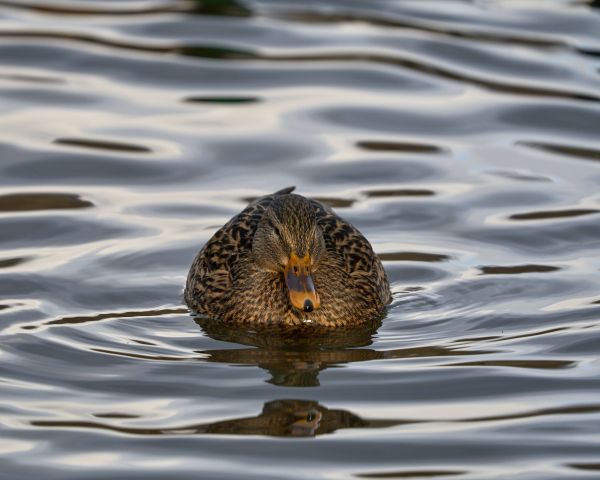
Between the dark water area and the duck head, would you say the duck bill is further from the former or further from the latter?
the dark water area

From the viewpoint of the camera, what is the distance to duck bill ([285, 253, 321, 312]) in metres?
9.98

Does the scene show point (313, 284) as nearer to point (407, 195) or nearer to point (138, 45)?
point (407, 195)

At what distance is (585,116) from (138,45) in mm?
5299

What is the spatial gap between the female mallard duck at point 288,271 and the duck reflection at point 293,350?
14 cm

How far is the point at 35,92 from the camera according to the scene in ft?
54.0

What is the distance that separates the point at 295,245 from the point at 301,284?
0.87 feet

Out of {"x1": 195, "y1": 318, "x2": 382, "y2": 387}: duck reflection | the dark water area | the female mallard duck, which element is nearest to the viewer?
the dark water area

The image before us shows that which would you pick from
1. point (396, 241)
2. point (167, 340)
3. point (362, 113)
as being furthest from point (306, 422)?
point (362, 113)

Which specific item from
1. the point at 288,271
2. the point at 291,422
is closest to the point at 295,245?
the point at 288,271

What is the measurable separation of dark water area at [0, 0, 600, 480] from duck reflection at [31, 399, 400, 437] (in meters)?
0.02

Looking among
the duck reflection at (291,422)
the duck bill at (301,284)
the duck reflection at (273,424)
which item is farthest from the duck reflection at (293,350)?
the duck reflection at (273,424)

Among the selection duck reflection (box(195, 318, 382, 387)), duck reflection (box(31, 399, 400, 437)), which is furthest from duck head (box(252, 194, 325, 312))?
duck reflection (box(31, 399, 400, 437))

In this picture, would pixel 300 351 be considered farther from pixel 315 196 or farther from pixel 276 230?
pixel 315 196

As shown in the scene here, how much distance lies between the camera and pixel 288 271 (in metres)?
Answer: 10.2
